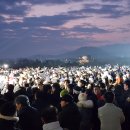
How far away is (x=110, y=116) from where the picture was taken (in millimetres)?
10570

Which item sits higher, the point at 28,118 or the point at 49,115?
the point at 49,115

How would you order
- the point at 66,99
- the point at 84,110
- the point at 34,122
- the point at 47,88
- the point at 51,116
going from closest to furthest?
the point at 51,116, the point at 34,122, the point at 66,99, the point at 84,110, the point at 47,88

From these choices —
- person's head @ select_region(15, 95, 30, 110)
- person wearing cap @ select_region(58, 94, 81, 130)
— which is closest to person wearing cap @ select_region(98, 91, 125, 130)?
person wearing cap @ select_region(58, 94, 81, 130)

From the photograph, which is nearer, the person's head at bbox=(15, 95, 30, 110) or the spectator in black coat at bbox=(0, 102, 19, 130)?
the spectator in black coat at bbox=(0, 102, 19, 130)

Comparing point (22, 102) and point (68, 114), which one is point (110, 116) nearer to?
point (68, 114)

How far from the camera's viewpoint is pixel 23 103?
932cm

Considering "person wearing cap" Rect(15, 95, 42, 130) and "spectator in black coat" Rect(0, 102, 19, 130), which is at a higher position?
"spectator in black coat" Rect(0, 102, 19, 130)

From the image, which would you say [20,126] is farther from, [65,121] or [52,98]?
[52,98]

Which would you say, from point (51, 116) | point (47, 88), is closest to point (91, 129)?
point (47, 88)

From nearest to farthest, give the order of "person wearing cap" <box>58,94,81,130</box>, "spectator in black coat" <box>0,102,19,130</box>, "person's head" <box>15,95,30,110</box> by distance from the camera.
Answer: "spectator in black coat" <box>0,102,19,130</box>, "person's head" <box>15,95,30,110</box>, "person wearing cap" <box>58,94,81,130</box>

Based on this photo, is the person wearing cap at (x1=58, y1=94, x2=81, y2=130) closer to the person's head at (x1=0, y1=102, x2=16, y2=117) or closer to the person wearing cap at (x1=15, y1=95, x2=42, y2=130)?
the person wearing cap at (x1=15, y1=95, x2=42, y2=130)

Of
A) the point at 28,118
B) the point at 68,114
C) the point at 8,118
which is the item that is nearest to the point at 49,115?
the point at 8,118

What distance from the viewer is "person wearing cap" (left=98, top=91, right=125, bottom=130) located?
34.6 ft

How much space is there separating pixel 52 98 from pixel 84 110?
1.09 meters
